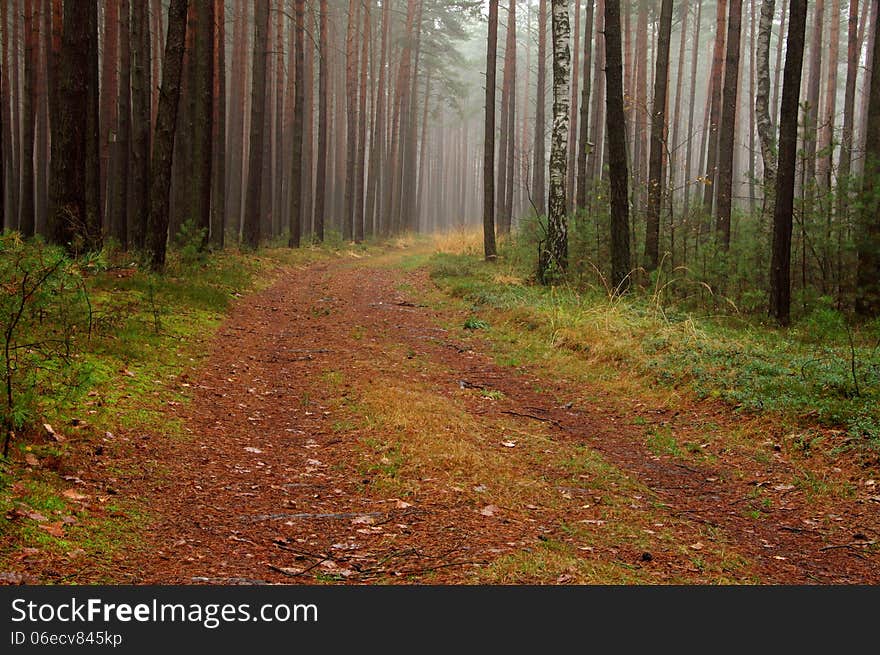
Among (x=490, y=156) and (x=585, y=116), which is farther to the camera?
(x=490, y=156)

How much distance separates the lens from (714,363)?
8.20 metres

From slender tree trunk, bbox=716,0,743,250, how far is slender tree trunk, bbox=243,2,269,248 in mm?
12682

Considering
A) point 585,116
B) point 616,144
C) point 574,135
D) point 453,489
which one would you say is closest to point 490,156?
point 585,116

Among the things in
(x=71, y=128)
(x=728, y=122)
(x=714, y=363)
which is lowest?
(x=714, y=363)

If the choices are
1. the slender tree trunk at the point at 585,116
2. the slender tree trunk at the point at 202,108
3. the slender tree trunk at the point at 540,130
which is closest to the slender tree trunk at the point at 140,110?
the slender tree trunk at the point at 202,108

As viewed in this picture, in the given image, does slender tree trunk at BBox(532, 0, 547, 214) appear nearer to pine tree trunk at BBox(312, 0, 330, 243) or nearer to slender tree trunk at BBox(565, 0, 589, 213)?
slender tree trunk at BBox(565, 0, 589, 213)

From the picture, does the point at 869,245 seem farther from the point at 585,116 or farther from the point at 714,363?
the point at 585,116

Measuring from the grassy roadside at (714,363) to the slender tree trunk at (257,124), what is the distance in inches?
400

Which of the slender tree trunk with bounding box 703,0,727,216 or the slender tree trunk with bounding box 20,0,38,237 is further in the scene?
the slender tree trunk with bounding box 703,0,727,216

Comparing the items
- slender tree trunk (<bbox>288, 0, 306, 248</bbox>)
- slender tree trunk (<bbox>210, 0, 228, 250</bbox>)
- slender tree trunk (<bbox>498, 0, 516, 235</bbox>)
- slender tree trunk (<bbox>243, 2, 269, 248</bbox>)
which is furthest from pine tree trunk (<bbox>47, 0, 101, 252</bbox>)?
slender tree trunk (<bbox>498, 0, 516, 235</bbox>)

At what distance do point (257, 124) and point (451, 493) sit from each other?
18534 mm

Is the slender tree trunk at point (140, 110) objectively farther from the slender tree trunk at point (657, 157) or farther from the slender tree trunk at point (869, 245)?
the slender tree trunk at point (869, 245)

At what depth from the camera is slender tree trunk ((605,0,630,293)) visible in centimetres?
1309

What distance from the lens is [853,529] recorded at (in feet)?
15.4
